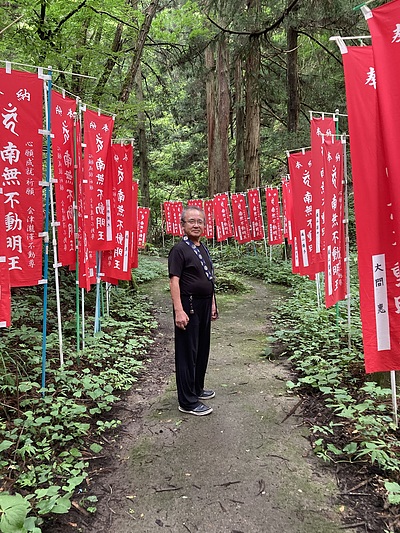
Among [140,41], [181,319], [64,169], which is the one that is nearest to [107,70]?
[140,41]

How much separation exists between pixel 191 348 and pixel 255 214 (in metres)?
9.60

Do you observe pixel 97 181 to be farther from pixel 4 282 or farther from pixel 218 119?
pixel 218 119

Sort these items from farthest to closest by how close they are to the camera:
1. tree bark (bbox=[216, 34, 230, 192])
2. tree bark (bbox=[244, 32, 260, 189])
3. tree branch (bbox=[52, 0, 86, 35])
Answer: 1. tree bark (bbox=[216, 34, 230, 192])
2. tree bark (bbox=[244, 32, 260, 189])
3. tree branch (bbox=[52, 0, 86, 35])

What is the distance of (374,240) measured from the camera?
2842 millimetres

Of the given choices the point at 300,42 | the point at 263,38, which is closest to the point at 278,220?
the point at 263,38

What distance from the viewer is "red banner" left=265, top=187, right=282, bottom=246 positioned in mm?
11961

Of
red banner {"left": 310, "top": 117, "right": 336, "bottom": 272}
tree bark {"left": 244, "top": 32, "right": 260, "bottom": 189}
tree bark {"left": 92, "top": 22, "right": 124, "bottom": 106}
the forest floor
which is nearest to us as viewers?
the forest floor

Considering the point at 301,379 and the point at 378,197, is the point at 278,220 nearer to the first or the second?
the point at 301,379

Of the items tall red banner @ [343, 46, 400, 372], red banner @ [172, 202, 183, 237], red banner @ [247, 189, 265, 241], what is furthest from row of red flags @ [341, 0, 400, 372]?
red banner @ [172, 202, 183, 237]

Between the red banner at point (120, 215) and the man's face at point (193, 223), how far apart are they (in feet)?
7.50

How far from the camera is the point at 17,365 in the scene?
4.14 m

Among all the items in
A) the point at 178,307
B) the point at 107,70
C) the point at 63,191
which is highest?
the point at 107,70

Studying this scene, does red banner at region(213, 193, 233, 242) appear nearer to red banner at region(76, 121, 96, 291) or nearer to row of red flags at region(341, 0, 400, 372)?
red banner at region(76, 121, 96, 291)

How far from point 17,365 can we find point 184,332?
71.7 inches
